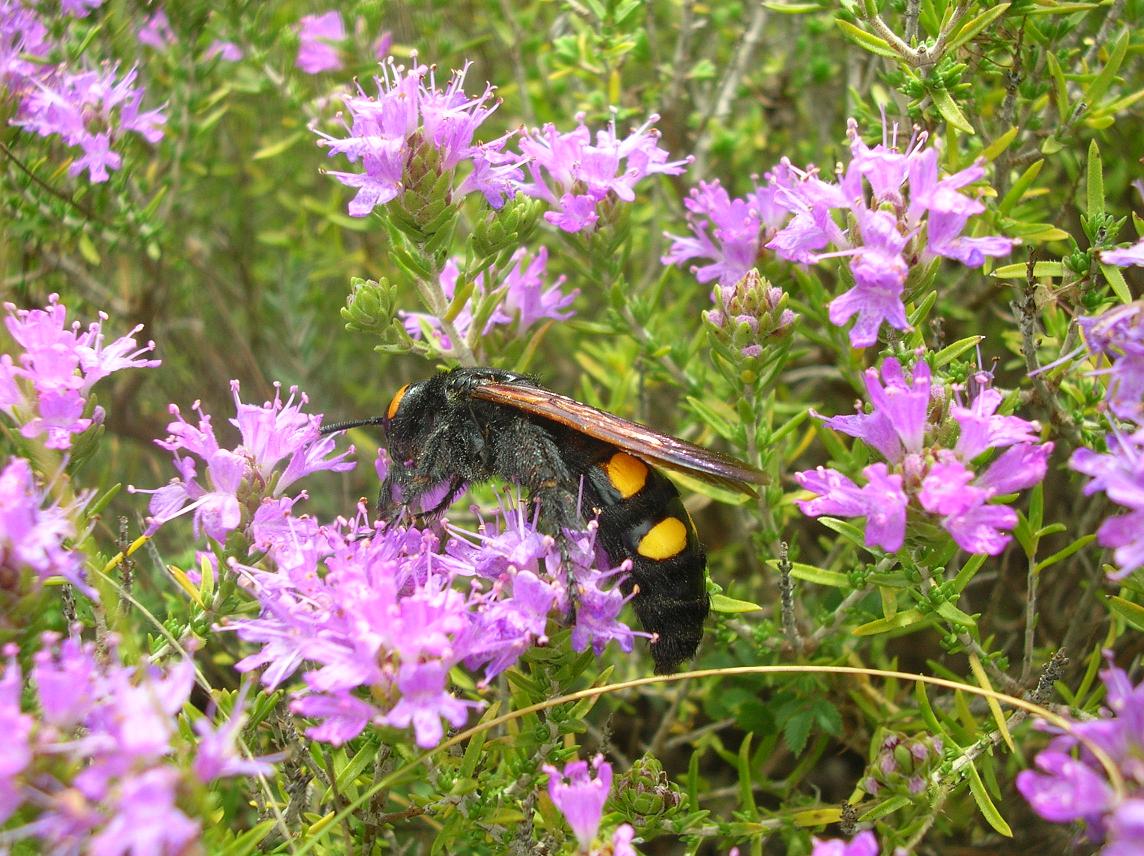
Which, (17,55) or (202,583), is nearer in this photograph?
(202,583)

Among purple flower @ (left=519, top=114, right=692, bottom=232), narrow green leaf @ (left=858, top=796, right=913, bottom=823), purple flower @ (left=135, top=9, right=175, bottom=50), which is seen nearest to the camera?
narrow green leaf @ (left=858, top=796, right=913, bottom=823)

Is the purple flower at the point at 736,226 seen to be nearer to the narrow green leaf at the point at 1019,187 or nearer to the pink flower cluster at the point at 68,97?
the narrow green leaf at the point at 1019,187

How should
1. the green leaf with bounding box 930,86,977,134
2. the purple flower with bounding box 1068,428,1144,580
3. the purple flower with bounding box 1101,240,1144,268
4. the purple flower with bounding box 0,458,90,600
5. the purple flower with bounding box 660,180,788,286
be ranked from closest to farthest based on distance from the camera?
the purple flower with bounding box 1068,428,1144,580, the purple flower with bounding box 0,458,90,600, the purple flower with bounding box 1101,240,1144,268, the green leaf with bounding box 930,86,977,134, the purple flower with bounding box 660,180,788,286

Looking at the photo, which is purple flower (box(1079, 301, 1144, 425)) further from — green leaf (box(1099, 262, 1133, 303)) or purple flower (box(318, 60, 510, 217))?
purple flower (box(318, 60, 510, 217))

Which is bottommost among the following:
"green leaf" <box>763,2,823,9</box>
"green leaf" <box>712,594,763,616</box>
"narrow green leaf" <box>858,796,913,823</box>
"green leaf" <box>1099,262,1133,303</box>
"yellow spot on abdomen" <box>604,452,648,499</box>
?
"narrow green leaf" <box>858,796,913,823</box>

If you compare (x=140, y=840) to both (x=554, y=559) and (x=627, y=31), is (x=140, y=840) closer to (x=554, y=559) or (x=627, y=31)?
(x=554, y=559)

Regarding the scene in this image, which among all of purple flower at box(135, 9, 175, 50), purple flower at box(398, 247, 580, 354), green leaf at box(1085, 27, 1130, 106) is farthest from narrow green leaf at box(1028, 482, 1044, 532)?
purple flower at box(135, 9, 175, 50)

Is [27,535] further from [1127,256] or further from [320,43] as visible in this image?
[320,43]

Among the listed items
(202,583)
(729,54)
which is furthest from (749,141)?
(202,583)
